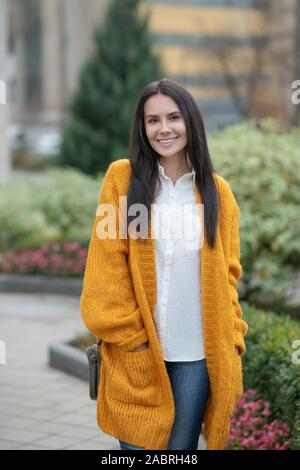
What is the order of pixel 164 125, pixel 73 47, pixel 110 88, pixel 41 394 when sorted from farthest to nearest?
pixel 73 47, pixel 110 88, pixel 41 394, pixel 164 125

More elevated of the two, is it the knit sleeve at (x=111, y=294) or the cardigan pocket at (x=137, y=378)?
the knit sleeve at (x=111, y=294)

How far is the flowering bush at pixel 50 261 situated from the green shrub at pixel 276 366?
5807mm

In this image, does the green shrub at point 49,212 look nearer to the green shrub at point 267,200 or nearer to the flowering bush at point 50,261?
the flowering bush at point 50,261

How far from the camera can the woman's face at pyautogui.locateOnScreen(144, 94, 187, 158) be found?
3422 millimetres

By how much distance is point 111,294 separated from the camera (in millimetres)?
3344

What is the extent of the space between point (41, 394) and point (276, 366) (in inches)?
92.7

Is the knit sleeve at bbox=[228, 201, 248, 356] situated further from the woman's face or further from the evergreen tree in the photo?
the evergreen tree

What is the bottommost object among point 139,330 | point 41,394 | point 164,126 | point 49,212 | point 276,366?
point 41,394

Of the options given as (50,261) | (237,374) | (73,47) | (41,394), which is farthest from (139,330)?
(73,47)

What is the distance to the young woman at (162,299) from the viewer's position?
11.0 ft

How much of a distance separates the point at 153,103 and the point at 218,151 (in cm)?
534

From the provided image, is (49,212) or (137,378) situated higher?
(49,212)

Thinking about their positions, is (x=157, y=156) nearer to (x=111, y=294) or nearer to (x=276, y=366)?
(x=111, y=294)

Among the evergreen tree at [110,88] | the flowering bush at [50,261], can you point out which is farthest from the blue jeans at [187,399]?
the evergreen tree at [110,88]
